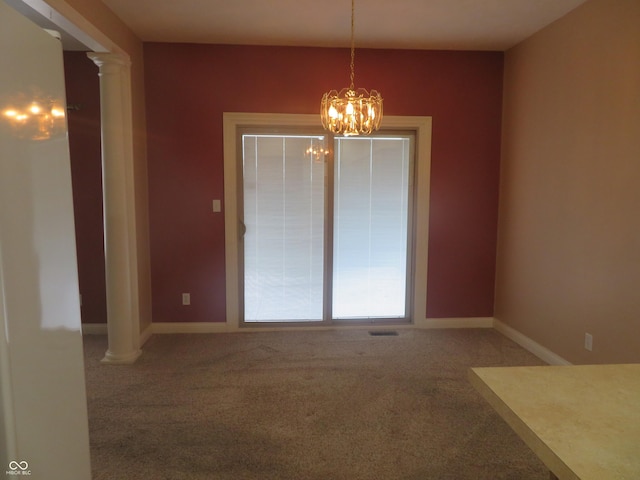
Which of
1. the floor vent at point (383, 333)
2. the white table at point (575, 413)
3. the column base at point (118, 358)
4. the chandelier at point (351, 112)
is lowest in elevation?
the floor vent at point (383, 333)

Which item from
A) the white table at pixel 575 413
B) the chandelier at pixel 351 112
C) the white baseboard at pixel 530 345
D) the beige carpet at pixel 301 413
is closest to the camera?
the white table at pixel 575 413

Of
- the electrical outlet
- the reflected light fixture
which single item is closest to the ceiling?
the reflected light fixture

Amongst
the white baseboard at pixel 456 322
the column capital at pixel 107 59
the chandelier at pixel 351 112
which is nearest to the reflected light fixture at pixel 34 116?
the chandelier at pixel 351 112

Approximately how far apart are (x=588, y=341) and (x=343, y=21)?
3.09 m

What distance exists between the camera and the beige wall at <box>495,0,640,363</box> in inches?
98.4

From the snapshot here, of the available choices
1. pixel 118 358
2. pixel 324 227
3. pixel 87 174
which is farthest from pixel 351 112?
pixel 87 174

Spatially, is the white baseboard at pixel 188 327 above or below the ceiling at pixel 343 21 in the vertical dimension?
below

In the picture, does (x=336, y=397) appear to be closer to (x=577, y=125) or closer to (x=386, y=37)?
(x=577, y=125)

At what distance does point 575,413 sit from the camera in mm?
905

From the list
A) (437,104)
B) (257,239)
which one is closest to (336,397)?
(257,239)

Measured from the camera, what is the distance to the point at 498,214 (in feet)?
13.3

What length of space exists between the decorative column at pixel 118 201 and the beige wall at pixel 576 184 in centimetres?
346

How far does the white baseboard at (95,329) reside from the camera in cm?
387

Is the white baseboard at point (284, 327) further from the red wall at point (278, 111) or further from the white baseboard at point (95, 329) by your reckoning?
the white baseboard at point (95, 329)
